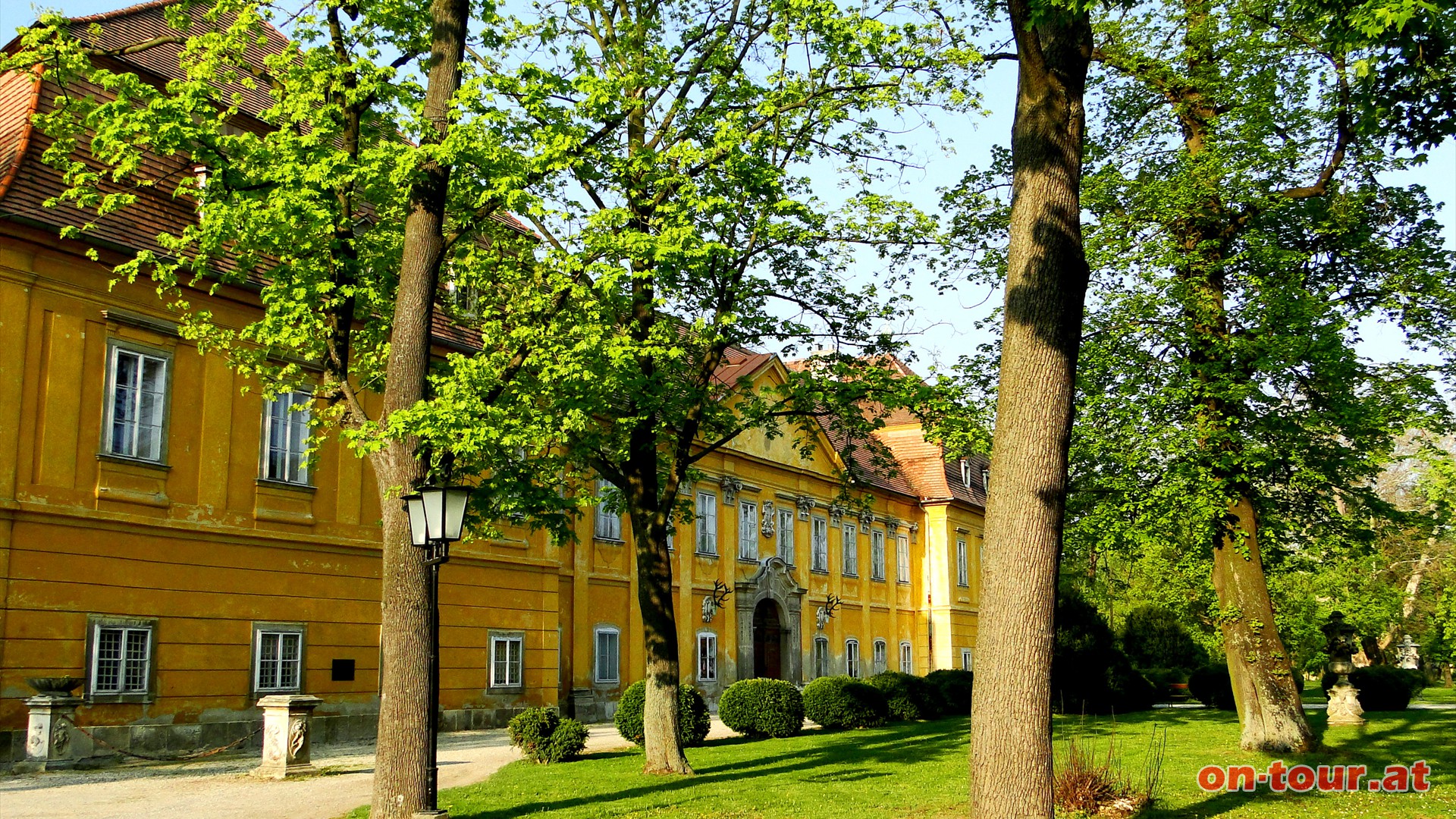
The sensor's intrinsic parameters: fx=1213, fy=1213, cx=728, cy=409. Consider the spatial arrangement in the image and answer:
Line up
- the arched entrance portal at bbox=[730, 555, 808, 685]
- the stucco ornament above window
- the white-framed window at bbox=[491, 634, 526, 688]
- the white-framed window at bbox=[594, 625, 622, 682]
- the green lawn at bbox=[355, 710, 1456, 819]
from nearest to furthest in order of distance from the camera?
the green lawn at bbox=[355, 710, 1456, 819] → the white-framed window at bbox=[491, 634, 526, 688] → the white-framed window at bbox=[594, 625, 622, 682] → the stucco ornament above window → the arched entrance portal at bbox=[730, 555, 808, 685]

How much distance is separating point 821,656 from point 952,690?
8268 mm

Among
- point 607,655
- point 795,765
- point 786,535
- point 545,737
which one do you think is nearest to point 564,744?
point 545,737

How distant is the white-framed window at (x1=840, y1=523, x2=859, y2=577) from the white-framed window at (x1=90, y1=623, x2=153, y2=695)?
23.8 metres

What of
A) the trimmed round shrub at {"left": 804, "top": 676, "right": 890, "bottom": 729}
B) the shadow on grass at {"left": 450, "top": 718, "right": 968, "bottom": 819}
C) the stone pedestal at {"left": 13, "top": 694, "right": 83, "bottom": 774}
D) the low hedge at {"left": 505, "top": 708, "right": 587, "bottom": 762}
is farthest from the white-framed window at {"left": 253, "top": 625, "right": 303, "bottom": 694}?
the trimmed round shrub at {"left": 804, "top": 676, "right": 890, "bottom": 729}

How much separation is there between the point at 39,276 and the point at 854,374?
10.9m

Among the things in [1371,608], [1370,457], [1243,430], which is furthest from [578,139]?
[1371,608]

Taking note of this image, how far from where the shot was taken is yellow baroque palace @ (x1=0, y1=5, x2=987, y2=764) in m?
15.8

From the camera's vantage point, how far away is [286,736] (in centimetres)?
1433

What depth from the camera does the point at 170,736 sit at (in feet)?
55.7

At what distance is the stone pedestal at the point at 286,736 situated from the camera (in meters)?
14.3

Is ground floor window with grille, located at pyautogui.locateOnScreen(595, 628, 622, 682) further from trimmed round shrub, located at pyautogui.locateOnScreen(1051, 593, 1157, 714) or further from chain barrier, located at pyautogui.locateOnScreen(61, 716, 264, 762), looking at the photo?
chain barrier, located at pyautogui.locateOnScreen(61, 716, 264, 762)

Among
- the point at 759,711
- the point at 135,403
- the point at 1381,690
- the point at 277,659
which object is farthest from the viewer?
the point at 1381,690

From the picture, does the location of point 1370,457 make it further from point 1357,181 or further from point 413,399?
point 413,399

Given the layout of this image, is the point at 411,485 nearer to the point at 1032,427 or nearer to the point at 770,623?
the point at 1032,427
